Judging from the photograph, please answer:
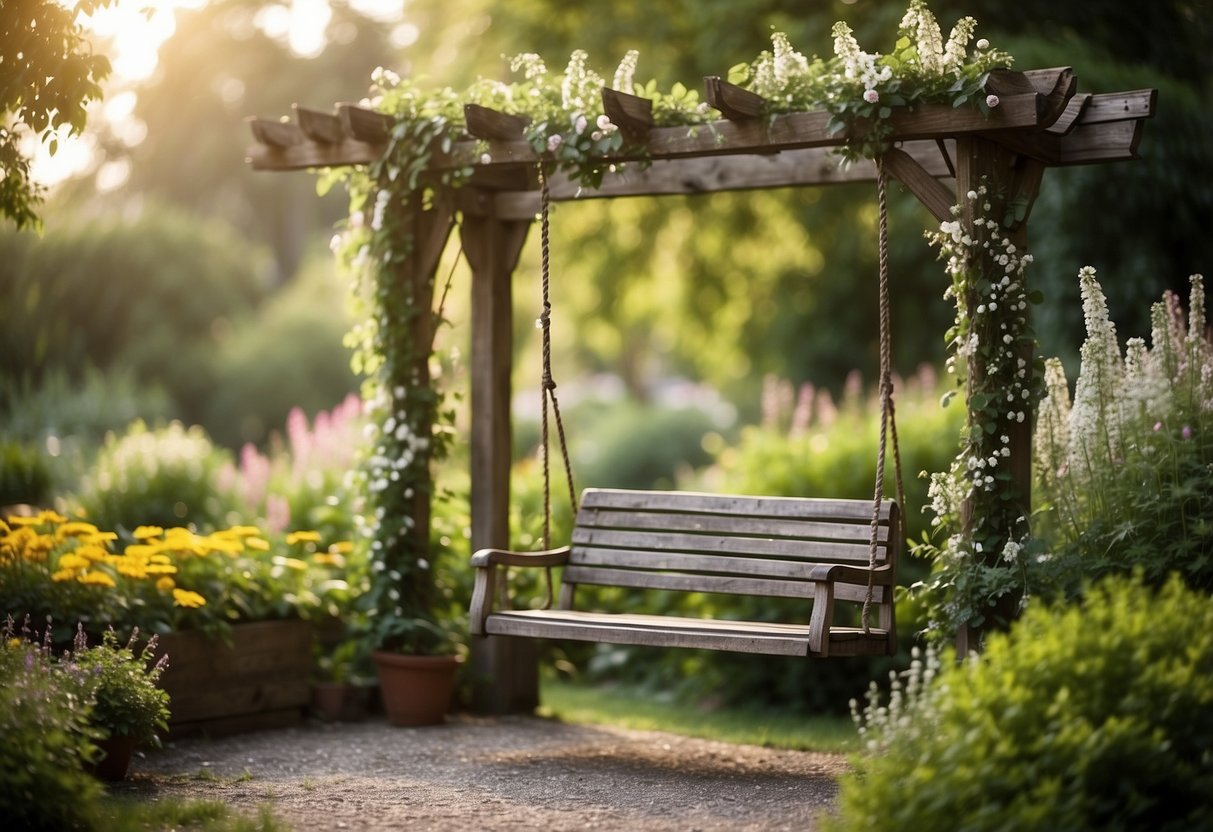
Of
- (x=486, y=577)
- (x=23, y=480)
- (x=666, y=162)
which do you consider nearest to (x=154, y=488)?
(x=23, y=480)

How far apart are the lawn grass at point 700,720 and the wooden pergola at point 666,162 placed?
462 mm

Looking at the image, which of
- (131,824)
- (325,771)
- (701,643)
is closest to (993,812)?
(701,643)

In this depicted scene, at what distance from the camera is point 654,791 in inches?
196

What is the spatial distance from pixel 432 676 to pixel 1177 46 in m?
7.86

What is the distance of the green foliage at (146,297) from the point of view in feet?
54.6

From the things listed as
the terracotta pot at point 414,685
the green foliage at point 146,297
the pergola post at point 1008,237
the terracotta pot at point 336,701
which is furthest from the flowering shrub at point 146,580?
Answer: the green foliage at point 146,297

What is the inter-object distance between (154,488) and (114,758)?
3.97m

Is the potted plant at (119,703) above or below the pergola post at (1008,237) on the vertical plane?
below

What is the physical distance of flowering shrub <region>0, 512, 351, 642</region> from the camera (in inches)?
215

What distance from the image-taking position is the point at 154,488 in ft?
28.2

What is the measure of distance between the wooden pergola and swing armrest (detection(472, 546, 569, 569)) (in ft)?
2.46

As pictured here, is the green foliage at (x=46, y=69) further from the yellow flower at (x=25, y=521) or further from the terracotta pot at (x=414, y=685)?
the terracotta pot at (x=414, y=685)

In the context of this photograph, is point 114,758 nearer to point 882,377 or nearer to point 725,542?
point 725,542

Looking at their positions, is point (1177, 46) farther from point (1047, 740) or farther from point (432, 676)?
point (1047, 740)
